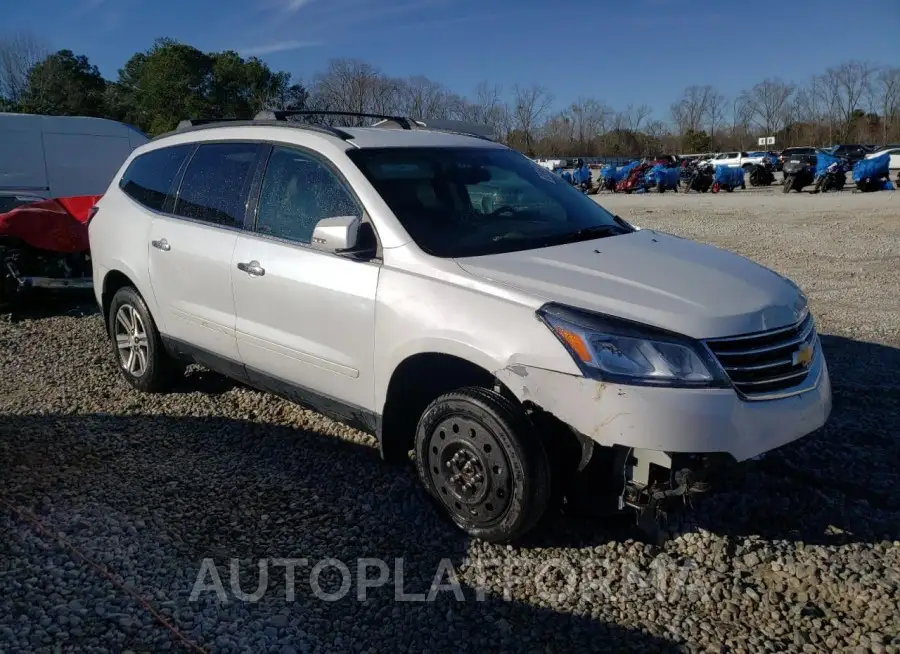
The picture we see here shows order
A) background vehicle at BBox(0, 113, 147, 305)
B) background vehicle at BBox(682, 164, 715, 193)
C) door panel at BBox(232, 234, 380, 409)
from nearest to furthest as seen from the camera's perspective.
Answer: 1. door panel at BBox(232, 234, 380, 409)
2. background vehicle at BBox(0, 113, 147, 305)
3. background vehicle at BBox(682, 164, 715, 193)

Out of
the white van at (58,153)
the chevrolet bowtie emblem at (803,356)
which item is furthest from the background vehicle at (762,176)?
the chevrolet bowtie emblem at (803,356)

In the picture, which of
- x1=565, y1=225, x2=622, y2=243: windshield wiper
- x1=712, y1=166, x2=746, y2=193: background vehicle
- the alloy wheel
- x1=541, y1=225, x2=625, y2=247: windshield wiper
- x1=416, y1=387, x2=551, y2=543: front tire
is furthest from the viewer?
x1=712, y1=166, x2=746, y2=193: background vehicle

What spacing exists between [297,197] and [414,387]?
4.25ft

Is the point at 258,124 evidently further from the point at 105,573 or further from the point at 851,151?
the point at 851,151

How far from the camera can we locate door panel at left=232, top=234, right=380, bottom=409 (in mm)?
3646

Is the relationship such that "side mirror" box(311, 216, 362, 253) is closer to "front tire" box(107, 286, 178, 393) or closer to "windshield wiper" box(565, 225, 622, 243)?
"windshield wiper" box(565, 225, 622, 243)

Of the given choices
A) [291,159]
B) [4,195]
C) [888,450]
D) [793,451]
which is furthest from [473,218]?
[4,195]

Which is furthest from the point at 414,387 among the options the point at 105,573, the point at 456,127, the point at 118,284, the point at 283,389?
the point at 118,284

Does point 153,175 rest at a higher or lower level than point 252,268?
higher

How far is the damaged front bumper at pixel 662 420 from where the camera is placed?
2.80 m

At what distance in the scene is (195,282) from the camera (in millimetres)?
4629

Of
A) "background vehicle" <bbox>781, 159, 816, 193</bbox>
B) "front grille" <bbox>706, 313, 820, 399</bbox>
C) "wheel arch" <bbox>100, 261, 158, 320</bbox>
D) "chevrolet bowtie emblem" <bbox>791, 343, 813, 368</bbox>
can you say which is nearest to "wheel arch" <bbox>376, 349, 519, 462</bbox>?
"front grille" <bbox>706, 313, 820, 399</bbox>

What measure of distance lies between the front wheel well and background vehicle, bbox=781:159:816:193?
27467 mm

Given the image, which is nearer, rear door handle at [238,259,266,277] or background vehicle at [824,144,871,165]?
rear door handle at [238,259,266,277]
